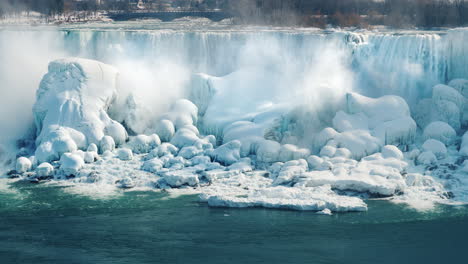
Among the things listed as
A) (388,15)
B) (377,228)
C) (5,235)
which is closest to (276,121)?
(377,228)

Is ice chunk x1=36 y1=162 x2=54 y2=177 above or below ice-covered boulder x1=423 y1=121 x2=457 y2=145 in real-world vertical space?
below

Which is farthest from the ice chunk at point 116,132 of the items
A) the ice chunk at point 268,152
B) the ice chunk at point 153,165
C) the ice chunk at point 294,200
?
the ice chunk at point 294,200

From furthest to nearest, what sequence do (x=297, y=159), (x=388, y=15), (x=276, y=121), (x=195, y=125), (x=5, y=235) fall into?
(x=388, y=15) → (x=195, y=125) → (x=276, y=121) → (x=297, y=159) → (x=5, y=235)

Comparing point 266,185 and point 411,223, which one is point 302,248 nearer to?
point 411,223

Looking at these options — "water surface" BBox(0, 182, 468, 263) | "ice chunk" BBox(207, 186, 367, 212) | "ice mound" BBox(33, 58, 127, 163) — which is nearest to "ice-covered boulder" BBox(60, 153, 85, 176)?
"ice mound" BBox(33, 58, 127, 163)

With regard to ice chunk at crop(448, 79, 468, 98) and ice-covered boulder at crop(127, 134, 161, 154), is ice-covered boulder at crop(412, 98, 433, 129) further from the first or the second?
ice-covered boulder at crop(127, 134, 161, 154)

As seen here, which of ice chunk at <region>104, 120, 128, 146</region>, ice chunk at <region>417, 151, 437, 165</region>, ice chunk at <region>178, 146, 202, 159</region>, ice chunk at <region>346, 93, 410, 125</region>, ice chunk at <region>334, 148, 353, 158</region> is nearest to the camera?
ice chunk at <region>417, 151, 437, 165</region>
